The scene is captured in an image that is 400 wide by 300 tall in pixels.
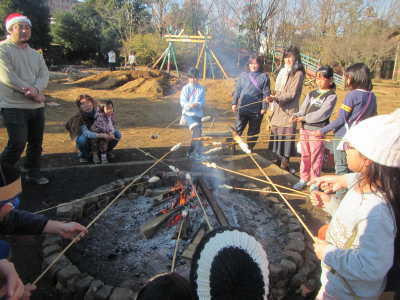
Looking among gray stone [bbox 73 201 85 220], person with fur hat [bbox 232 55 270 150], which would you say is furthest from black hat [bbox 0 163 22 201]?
person with fur hat [bbox 232 55 270 150]

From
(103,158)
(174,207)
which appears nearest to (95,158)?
(103,158)

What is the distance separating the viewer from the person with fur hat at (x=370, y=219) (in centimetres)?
147

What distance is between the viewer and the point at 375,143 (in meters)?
1.50

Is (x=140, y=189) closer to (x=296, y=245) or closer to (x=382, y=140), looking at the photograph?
(x=296, y=245)

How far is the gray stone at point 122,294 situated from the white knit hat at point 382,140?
6.57 ft

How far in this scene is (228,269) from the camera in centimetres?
160

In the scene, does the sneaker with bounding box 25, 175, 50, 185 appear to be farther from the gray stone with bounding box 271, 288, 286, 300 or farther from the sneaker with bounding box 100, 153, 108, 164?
the gray stone with bounding box 271, 288, 286, 300

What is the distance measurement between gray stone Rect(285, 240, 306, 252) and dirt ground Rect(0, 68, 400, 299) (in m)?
0.87

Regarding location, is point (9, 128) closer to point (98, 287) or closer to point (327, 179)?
point (98, 287)

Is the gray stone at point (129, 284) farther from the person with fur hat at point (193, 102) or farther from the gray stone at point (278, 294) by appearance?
the person with fur hat at point (193, 102)

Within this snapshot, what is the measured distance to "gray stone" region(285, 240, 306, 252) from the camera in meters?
3.07

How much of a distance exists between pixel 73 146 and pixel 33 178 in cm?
216

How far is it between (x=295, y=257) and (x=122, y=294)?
1.65 metres

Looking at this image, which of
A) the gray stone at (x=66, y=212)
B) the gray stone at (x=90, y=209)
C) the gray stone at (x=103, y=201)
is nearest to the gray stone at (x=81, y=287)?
the gray stone at (x=66, y=212)
